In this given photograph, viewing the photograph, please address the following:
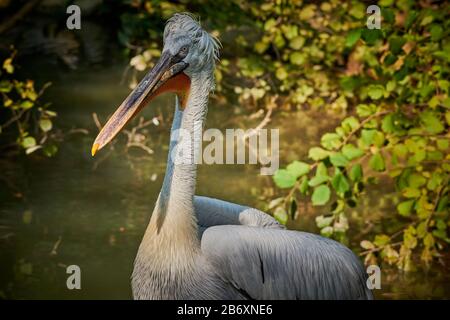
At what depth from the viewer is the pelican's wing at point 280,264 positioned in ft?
10.3

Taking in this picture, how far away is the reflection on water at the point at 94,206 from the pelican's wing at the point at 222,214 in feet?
4.39

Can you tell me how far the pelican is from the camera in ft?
10.3

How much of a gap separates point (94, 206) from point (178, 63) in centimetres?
277

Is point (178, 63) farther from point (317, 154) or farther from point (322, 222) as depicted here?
point (322, 222)

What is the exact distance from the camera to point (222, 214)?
11.3 feet

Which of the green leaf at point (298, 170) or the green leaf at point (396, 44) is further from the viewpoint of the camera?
the green leaf at point (396, 44)

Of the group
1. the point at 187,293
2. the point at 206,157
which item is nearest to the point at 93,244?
the point at 206,157

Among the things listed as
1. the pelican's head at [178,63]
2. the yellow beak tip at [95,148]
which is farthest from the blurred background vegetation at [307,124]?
the yellow beak tip at [95,148]

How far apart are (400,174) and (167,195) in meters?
1.66

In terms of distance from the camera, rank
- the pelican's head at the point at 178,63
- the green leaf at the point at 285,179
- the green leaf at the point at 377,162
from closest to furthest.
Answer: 1. the pelican's head at the point at 178,63
2. the green leaf at the point at 285,179
3. the green leaf at the point at 377,162

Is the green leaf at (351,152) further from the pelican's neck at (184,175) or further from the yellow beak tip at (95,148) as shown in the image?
the yellow beak tip at (95,148)

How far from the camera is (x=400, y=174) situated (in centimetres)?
445
